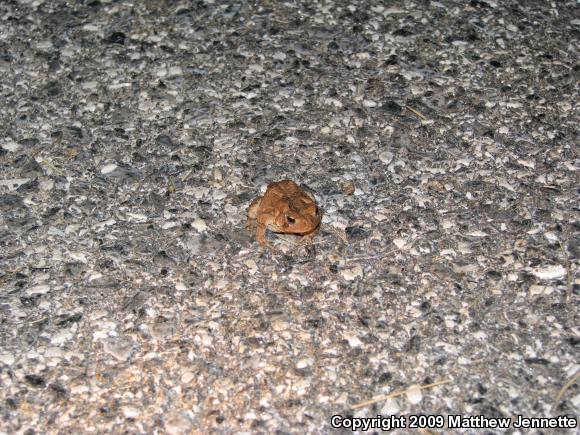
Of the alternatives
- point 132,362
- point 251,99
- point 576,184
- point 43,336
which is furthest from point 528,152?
point 43,336

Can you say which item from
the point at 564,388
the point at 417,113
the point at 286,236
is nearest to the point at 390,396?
the point at 564,388

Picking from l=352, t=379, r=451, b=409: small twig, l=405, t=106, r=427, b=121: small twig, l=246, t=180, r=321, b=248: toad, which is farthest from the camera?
Answer: l=405, t=106, r=427, b=121: small twig

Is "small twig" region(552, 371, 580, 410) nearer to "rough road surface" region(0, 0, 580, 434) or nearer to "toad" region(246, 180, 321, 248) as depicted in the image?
"rough road surface" region(0, 0, 580, 434)

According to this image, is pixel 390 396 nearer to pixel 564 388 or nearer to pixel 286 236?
pixel 564 388

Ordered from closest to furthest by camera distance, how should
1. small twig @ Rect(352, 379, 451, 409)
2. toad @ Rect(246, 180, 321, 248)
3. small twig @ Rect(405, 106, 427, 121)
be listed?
1. small twig @ Rect(352, 379, 451, 409)
2. toad @ Rect(246, 180, 321, 248)
3. small twig @ Rect(405, 106, 427, 121)

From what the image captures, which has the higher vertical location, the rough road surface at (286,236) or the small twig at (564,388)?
the rough road surface at (286,236)

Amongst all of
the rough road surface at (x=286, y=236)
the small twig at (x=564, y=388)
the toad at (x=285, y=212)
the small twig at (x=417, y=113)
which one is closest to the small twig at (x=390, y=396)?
the rough road surface at (x=286, y=236)

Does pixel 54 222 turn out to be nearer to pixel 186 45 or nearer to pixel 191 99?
pixel 191 99

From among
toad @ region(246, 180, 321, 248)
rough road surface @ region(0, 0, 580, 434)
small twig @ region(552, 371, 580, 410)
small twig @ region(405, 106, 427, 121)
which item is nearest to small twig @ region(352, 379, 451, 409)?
rough road surface @ region(0, 0, 580, 434)

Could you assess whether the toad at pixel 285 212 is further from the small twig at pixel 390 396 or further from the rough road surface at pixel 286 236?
the small twig at pixel 390 396
